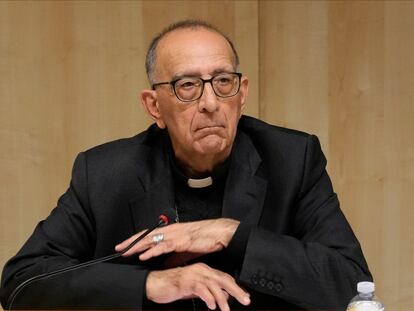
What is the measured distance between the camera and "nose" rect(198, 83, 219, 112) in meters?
2.30

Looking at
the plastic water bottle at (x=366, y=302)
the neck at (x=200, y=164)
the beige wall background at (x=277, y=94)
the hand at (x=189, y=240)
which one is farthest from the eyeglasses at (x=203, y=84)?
the beige wall background at (x=277, y=94)

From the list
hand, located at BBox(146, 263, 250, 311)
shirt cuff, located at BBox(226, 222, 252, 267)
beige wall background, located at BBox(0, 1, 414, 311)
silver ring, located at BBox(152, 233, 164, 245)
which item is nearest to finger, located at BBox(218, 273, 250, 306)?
hand, located at BBox(146, 263, 250, 311)

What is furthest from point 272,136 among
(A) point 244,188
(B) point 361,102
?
(B) point 361,102

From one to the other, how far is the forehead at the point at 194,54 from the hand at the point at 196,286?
0.60 metres

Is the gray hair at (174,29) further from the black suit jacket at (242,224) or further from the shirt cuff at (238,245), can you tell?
the shirt cuff at (238,245)

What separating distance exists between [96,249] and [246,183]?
52cm

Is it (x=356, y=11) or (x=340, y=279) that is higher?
(x=356, y=11)

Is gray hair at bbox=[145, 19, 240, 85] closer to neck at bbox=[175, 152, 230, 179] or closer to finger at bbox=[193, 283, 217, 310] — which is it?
neck at bbox=[175, 152, 230, 179]

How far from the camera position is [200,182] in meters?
2.54

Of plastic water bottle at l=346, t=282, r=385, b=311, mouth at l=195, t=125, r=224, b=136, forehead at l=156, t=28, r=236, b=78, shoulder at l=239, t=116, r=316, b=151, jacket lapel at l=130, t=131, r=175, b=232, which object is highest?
forehead at l=156, t=28, r=236, b=78

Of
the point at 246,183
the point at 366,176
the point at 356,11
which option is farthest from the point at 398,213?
the point at 246,183

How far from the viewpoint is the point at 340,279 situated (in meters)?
2.18

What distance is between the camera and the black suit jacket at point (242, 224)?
215 centimetres

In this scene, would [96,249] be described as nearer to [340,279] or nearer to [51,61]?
[340,279]
